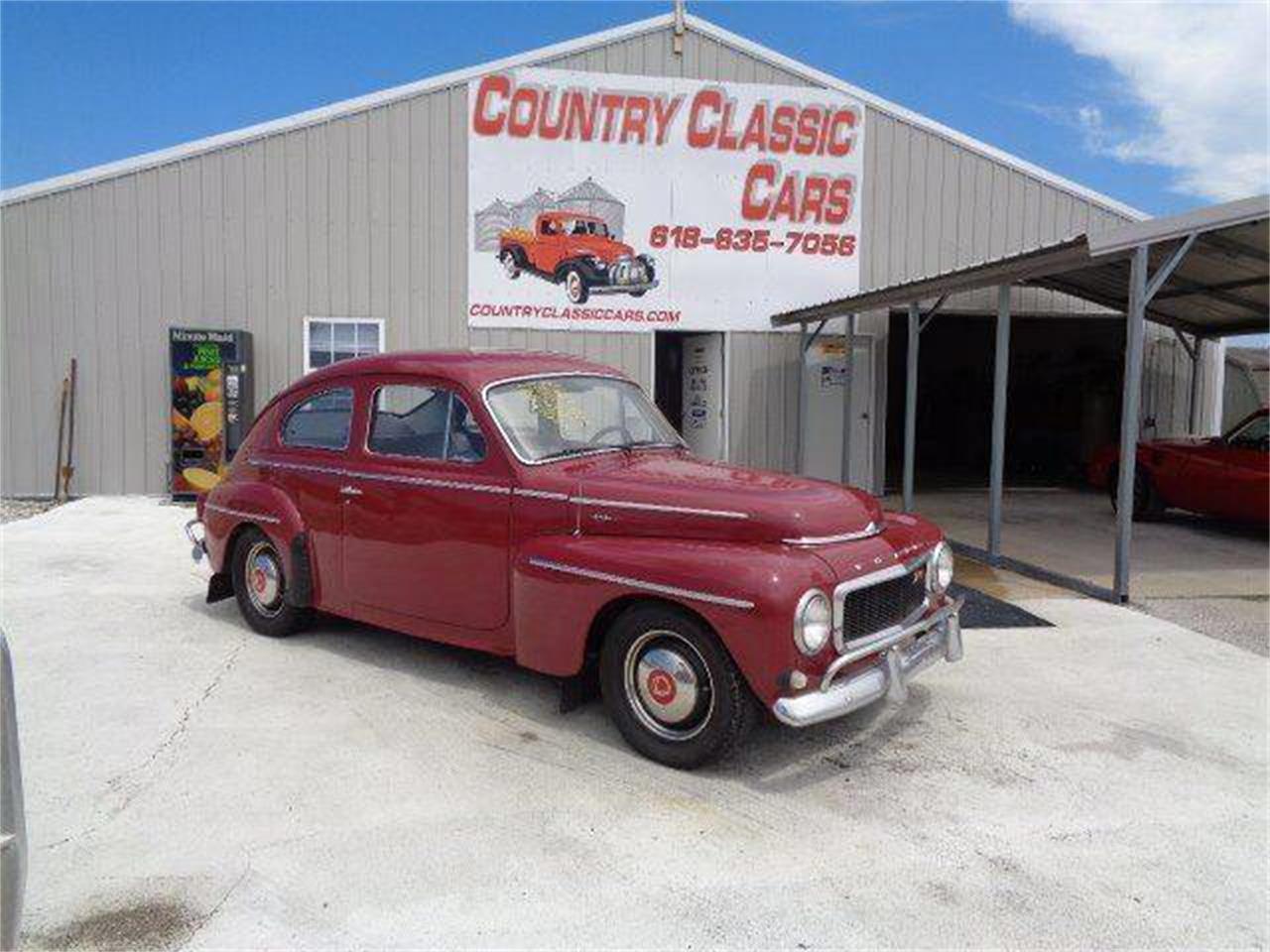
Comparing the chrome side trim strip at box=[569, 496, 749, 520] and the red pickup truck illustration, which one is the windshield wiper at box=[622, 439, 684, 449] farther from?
the red pickup truck illustration

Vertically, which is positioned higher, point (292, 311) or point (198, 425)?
point (292, 311)

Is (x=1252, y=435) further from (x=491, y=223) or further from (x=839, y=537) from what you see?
(x=491, y=223)

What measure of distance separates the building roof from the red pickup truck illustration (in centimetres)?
196

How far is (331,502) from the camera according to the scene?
5246mm

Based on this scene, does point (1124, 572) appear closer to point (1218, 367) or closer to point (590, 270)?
point (590, 270)

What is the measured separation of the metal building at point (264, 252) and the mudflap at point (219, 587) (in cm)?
648

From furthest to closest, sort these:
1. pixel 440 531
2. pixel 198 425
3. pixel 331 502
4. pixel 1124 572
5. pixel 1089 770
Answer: pixel 198 425
pixel 1124 572
pixel 331 502
pixel 440 531
pixel 1089 770

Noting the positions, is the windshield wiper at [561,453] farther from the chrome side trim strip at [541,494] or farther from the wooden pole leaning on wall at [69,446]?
the wooden pole leaning on wall at [69,446]

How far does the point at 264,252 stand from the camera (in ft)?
39.2

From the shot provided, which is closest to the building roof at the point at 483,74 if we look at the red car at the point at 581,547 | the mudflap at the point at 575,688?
the red car at the point at 581,547

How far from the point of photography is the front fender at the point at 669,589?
3613mm

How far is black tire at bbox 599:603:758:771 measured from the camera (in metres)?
3.79

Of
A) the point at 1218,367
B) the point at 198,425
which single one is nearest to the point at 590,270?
the point at 198,425

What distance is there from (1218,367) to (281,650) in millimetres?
13912
